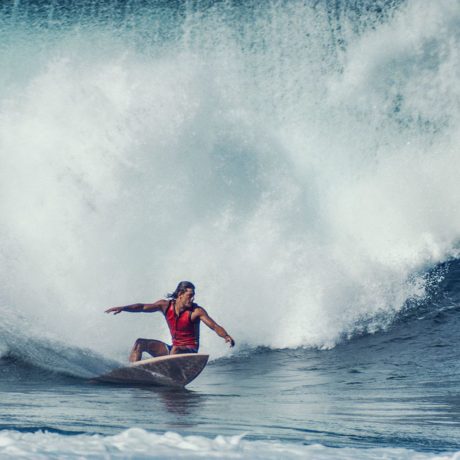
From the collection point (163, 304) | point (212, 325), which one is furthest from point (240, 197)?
point (212, 325)

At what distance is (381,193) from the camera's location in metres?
21.9

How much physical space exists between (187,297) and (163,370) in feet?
3.06

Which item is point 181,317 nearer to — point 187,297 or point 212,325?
point 187,297

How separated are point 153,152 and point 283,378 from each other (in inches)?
334

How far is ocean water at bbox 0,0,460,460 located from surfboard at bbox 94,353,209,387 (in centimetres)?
28

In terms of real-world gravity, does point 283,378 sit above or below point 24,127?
below

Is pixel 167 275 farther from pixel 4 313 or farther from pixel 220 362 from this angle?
pixel 4 313

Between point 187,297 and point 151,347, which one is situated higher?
point 187,297

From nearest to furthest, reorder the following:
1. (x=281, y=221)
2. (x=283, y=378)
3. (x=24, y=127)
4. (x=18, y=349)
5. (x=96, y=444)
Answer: (x=96, y=444) < (x=18, y=349) < (x=283, y=378) < (x=281, y=221) < (x=24, y=127)

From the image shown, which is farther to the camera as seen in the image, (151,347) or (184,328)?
(151,347)

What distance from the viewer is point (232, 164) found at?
19953 mm

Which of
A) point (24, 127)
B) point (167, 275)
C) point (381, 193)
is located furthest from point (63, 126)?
point (381, 193)

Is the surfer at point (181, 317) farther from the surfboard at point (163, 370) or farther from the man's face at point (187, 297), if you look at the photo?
the surfboard at point (163, 370)

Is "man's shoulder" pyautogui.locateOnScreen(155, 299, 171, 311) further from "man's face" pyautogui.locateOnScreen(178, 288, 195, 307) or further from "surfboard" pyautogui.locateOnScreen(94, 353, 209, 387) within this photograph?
"surfboard" pyautogui.locateOnScreen(94, 353, 209, 387)
